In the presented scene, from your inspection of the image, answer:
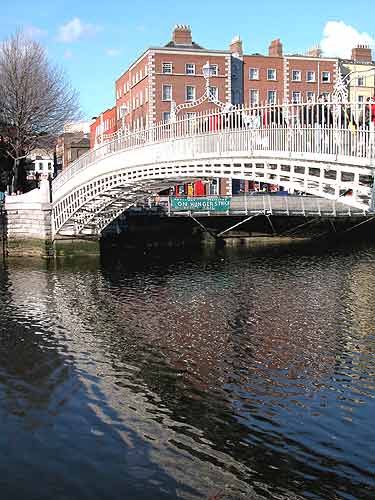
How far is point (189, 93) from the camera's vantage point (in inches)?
1907

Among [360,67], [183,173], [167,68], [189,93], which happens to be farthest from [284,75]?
[183,173]

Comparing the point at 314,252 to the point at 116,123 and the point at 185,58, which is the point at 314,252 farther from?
the point at 116,123

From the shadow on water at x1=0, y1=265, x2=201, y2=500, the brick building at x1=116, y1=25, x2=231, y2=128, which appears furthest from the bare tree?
the shadow on water at x1=0, y1=265, x2=201, y2=500

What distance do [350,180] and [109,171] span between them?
38.0ft

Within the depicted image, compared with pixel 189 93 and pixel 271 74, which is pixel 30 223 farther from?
pixel 271 74

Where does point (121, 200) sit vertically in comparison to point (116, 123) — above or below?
below

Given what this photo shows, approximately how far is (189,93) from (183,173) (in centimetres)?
2856

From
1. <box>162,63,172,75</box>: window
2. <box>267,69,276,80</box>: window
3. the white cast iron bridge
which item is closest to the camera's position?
the white cast iron bridge

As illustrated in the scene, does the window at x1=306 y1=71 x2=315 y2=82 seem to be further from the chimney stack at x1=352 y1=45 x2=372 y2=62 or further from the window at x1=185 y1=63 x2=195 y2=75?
the window at x1=185 y1=63 x2=195 y2=75

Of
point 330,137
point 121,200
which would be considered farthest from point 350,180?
point 121,200

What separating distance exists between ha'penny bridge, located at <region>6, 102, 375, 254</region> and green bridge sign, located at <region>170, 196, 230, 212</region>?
12cm

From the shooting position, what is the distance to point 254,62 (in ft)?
166

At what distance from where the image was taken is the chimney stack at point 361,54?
5503 cm

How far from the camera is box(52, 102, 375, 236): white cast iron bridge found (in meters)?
14.2
